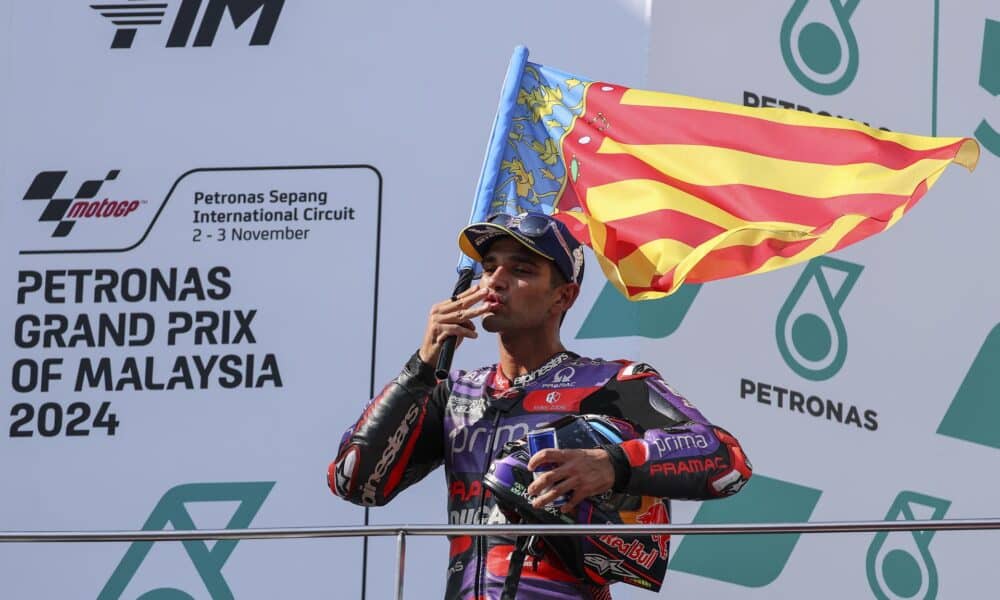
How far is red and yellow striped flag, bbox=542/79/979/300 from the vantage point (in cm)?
466

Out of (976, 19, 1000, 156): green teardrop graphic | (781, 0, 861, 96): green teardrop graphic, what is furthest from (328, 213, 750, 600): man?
(976, 19, 1000, 156): green teardrop graphic

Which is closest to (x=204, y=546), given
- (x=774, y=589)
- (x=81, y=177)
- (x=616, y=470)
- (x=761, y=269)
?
(x=81, y=177)

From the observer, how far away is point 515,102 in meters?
4.86

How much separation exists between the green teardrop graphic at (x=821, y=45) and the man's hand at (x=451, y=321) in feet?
8.92

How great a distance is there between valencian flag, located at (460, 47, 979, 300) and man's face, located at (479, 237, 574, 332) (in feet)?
1.72

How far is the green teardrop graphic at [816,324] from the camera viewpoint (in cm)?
615

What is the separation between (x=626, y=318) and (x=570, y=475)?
2421mm

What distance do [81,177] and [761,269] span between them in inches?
113

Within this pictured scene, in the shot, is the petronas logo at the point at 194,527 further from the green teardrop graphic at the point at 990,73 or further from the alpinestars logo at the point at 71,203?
the green teardrop graphic at the point at 990,73

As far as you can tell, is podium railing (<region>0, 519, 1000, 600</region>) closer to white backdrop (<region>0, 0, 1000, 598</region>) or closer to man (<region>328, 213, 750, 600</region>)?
man (<region>328, 213, 750, 600</region>)

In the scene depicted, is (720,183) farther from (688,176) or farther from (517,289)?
(517,289)

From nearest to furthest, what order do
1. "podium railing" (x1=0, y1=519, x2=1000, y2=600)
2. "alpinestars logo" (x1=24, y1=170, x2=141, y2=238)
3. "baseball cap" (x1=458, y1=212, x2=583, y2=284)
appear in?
"podium railing" (x1=0, y1=519, x2=1000, y2=600)
"baseball cap" (x1=458, y1=212, x2=583, y2=284)
"alpinestars logo" (x1=24, y1=170, x2=141, y2=238)

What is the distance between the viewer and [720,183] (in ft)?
15.9

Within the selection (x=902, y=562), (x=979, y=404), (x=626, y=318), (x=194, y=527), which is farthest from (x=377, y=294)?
(x=979, y=404)
